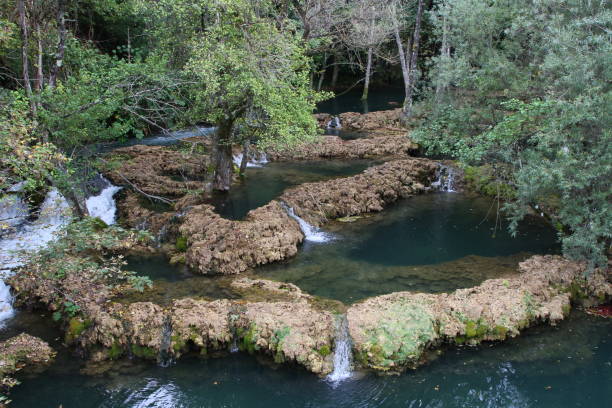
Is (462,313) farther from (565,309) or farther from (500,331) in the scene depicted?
(565,309)

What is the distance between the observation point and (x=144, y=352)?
10547mm

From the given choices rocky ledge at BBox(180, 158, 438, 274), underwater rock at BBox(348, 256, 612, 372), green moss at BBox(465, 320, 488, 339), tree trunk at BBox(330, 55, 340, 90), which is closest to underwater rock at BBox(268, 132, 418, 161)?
rocky ledge at BBox(180, 158, 438, 274)

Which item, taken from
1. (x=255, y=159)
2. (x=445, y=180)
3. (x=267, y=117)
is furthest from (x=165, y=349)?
(x=255, y=159)

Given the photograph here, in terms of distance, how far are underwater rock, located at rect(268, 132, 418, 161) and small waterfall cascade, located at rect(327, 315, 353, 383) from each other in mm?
16912

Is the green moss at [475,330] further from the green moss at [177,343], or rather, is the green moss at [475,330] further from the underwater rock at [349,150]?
the underwater rock at [349,150]

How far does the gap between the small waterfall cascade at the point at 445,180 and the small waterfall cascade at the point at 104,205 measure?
47.1ft

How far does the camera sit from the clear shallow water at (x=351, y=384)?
937 centimetres

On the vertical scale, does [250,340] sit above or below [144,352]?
above

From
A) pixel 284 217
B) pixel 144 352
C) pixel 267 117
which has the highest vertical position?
pixel 267 117

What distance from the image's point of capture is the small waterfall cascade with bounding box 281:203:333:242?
1675 cm

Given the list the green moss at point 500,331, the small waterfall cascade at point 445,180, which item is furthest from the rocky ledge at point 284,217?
the green moss at point 500,331

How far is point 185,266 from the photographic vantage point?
14.5 m

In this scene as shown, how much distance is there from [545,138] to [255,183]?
13309mm

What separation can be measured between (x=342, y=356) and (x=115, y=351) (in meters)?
5.13
